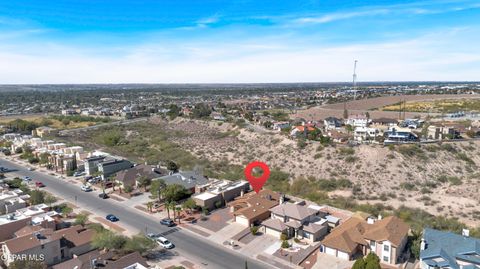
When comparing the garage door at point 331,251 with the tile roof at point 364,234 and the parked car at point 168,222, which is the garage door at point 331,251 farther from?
the parked car at point 168,222

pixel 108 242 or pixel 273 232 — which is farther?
pixel 273 232

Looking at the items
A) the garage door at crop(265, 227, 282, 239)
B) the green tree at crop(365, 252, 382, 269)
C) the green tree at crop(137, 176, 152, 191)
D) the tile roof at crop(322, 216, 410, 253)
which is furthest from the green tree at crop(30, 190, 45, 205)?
the green tree at crop(365, 252, 382, 269)

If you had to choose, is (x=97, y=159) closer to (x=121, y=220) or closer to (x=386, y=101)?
(x=121, y=220)

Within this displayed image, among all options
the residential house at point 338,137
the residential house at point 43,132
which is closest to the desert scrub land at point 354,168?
the residential house at point 338,137

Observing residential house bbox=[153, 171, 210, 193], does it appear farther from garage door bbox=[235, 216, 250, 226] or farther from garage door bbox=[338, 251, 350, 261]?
garage door bbox=[338, 251, 350, 261]

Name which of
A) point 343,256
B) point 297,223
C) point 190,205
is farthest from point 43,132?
point 343,256

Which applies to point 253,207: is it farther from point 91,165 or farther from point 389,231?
point 91,165
